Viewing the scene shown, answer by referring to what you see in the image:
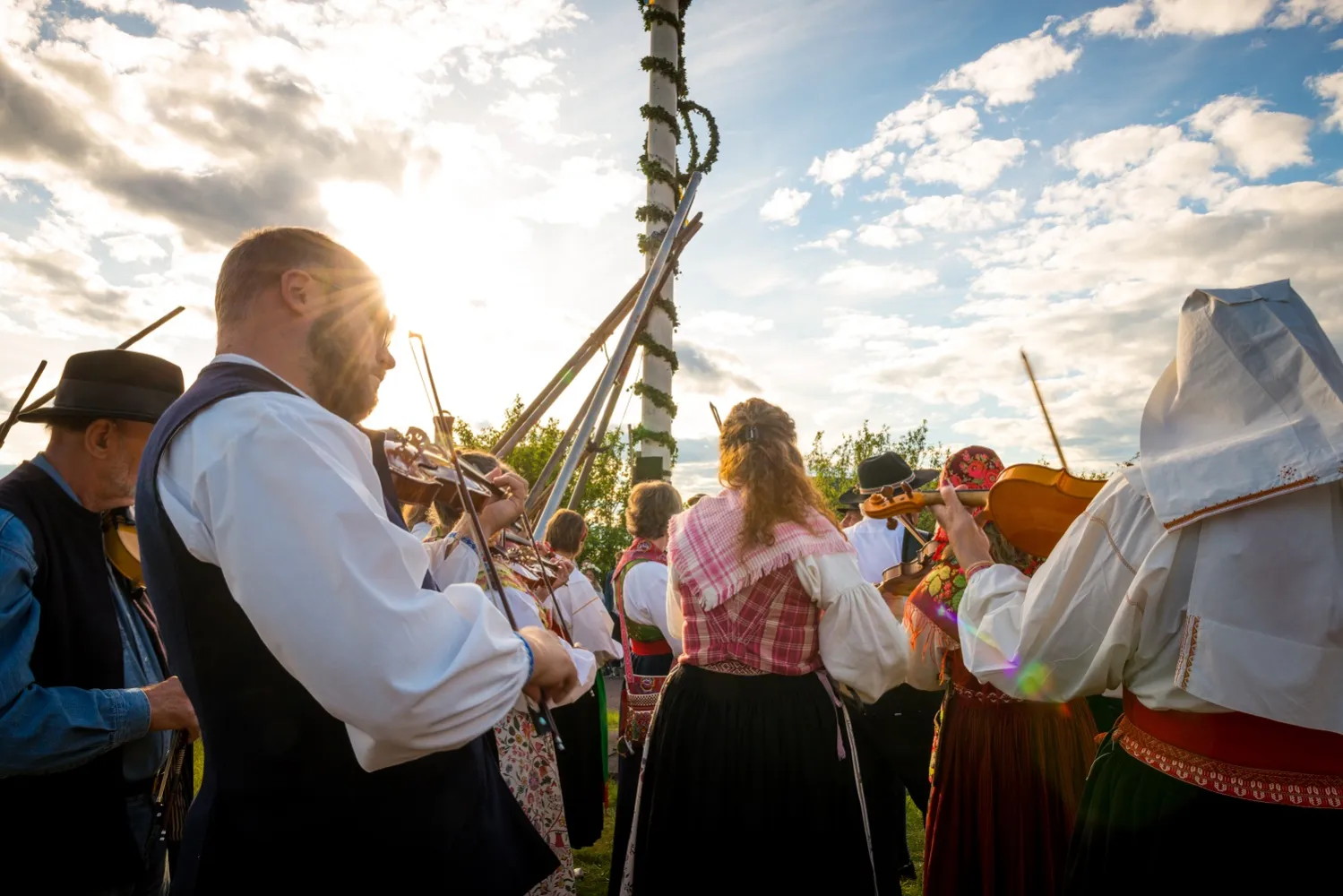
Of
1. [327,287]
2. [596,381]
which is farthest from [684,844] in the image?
[596,381]

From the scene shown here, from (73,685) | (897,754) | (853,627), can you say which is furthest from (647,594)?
(73,685)

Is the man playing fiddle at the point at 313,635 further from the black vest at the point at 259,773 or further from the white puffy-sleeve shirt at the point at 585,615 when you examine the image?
the white puffy-sleeve shirt at the point at 585,615

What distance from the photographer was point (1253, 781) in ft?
5.67

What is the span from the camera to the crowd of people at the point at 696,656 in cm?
129

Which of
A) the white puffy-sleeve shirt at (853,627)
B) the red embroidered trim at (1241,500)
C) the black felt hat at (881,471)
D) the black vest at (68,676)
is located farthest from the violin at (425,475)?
the black felt hat at (881,471)

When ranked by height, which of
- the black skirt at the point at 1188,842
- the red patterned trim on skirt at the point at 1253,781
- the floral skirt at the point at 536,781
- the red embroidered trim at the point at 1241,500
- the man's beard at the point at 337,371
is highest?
the man's beard at the point at 337,371

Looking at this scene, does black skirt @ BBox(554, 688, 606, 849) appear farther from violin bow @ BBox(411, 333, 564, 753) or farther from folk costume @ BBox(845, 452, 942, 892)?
violin bow @ BBox(411, 333, 564, 753)

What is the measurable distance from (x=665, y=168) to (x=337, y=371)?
24.2 feet

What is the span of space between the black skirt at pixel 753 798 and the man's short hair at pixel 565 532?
2354 millimetres

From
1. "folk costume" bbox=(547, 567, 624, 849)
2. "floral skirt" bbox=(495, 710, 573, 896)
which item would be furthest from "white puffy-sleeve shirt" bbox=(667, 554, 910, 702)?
"folk costume" bbox=(547, 567, 624, 849)

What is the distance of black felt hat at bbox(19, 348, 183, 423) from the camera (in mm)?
2385

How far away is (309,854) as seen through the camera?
1390 millimetres

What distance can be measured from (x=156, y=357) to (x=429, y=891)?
7.02ft

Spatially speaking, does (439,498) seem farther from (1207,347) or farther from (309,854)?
(1207,347)
